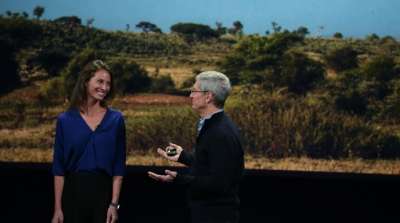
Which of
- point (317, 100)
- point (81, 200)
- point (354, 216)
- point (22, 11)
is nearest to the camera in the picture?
point (81, 200)

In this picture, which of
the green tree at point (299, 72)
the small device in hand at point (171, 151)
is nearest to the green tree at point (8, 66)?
the green tree at point (299, 72)

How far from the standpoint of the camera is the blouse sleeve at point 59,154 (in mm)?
1639

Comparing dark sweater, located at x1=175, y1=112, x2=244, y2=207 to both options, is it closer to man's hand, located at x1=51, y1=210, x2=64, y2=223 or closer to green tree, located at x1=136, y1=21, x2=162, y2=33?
man's hand, located at x1=51, y1=210, x2=64, y2=223

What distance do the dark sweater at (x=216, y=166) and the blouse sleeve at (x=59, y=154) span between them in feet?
1.09

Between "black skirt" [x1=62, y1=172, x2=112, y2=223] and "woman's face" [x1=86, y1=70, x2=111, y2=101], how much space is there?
0.75 ft

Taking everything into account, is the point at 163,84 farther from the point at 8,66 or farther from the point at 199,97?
the point at 199,97

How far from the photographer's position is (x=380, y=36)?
15.1 feet

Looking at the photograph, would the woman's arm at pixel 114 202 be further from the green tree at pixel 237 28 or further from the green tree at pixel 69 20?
the green tree at pixel 69 20

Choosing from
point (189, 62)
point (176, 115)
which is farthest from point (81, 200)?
point (189, 62)

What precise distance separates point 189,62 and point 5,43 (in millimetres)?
1582

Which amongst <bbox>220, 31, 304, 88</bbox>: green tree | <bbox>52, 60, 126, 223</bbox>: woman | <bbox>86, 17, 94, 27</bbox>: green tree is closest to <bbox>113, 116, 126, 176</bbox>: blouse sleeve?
<bbox>52, 60, 126, 223</bbox>: woman

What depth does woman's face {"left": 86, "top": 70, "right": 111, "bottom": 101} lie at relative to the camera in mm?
1682

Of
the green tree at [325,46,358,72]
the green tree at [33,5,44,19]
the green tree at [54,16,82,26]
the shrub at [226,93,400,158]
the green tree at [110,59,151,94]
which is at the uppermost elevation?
the green tree at [33,5,44,19]

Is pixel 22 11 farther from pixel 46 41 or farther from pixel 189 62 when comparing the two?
pixel 189 62
